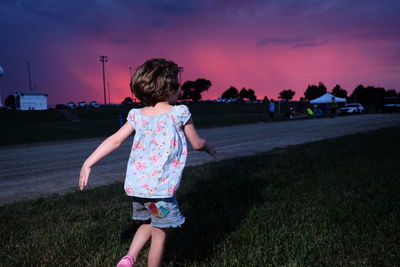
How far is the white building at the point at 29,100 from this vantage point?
91.4 m

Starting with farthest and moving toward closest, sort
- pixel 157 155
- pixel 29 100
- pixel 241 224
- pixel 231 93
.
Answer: pixel 231 93, pixel 29 100, pixel 241 224, pixel 157 155

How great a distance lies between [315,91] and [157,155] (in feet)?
484

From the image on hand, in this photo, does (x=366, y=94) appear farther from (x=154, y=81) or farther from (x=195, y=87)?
(x=154, y=81)

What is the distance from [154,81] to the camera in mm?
2422

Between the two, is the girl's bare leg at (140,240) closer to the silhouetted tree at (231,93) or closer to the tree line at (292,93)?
the tree line at (292,93)

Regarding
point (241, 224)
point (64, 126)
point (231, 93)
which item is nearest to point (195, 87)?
point (231, 93)

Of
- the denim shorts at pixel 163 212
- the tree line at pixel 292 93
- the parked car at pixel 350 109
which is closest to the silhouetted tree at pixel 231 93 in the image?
the tree line at pixel 292 93

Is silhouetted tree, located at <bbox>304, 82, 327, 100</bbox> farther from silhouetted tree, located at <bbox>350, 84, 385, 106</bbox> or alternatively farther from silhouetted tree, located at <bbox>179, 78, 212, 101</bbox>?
silhouetted tree, located at <bbox>179, 78, 212, 101</bbox>

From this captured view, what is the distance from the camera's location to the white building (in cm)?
9144

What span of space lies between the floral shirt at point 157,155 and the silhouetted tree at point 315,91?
143 meters

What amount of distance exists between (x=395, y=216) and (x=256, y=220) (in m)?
1.57

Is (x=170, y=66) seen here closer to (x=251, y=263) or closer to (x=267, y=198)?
(x=251, y=263)

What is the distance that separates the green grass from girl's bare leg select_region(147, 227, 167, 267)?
0.45 metres

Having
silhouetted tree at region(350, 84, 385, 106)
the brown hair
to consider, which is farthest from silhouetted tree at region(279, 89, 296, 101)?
the brown hair
